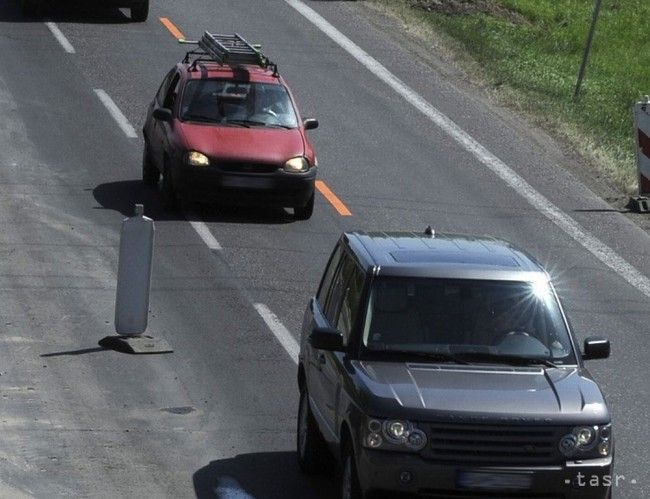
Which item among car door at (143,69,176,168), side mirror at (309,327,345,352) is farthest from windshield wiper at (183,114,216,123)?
side mirror at (309,327,345,352)

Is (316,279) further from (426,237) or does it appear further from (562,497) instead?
(562,497)

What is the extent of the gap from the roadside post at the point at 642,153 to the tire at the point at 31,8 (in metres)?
12.7

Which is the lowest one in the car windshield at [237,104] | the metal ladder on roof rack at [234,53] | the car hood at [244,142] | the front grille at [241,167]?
the front grille at [241,167]

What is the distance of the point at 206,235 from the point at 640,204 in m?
5.67

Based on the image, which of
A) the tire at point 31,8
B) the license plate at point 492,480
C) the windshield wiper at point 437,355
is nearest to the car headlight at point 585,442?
the license plate at point 492,480

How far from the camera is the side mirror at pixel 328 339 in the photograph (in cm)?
1063

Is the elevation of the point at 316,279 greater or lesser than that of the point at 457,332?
lesser

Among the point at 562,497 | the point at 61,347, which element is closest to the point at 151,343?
the point at 61,347

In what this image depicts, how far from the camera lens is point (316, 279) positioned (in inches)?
703

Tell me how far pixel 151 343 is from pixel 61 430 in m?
2.53

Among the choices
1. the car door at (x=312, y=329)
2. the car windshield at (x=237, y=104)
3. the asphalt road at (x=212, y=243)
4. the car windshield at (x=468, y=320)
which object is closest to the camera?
the car windshield at (x=468, y=320)

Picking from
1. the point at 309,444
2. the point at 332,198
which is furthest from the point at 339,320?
the point at 332,198

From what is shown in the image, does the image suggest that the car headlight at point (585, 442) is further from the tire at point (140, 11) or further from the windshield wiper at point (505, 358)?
the tire at point (140, 11)

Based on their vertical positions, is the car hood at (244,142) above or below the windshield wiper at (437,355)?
below
